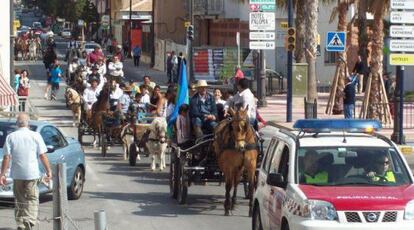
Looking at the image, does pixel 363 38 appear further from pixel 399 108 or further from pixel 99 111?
pixel 99 111

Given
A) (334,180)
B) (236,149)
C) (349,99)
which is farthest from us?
(349,99)

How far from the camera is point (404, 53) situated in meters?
26.5

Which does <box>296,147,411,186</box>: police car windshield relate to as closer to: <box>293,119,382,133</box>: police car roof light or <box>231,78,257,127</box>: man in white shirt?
<box>293,119,382,133</box>: police car roof light

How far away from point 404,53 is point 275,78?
2431 cm

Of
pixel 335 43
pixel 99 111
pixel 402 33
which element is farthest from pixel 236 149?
pixel 335 43

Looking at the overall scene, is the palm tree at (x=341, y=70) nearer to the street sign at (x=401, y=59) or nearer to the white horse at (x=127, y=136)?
the street sign at (x=401, y=59)

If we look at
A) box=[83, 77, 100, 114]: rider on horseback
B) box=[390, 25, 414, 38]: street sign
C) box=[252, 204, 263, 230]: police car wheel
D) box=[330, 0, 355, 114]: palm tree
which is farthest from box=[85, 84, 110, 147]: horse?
box=[252, 204, 263, 230]: police car wheel

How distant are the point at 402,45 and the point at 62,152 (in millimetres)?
11955

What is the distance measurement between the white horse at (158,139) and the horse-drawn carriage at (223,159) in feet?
11.3

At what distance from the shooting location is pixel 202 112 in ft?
60.2

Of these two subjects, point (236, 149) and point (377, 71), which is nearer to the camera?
point (236, 149)

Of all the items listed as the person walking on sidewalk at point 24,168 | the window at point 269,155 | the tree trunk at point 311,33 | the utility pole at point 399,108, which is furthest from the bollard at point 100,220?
the tree trunk at point 311,33

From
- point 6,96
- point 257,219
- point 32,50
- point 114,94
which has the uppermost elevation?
point 32,50

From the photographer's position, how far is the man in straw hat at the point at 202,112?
59.8 feet
